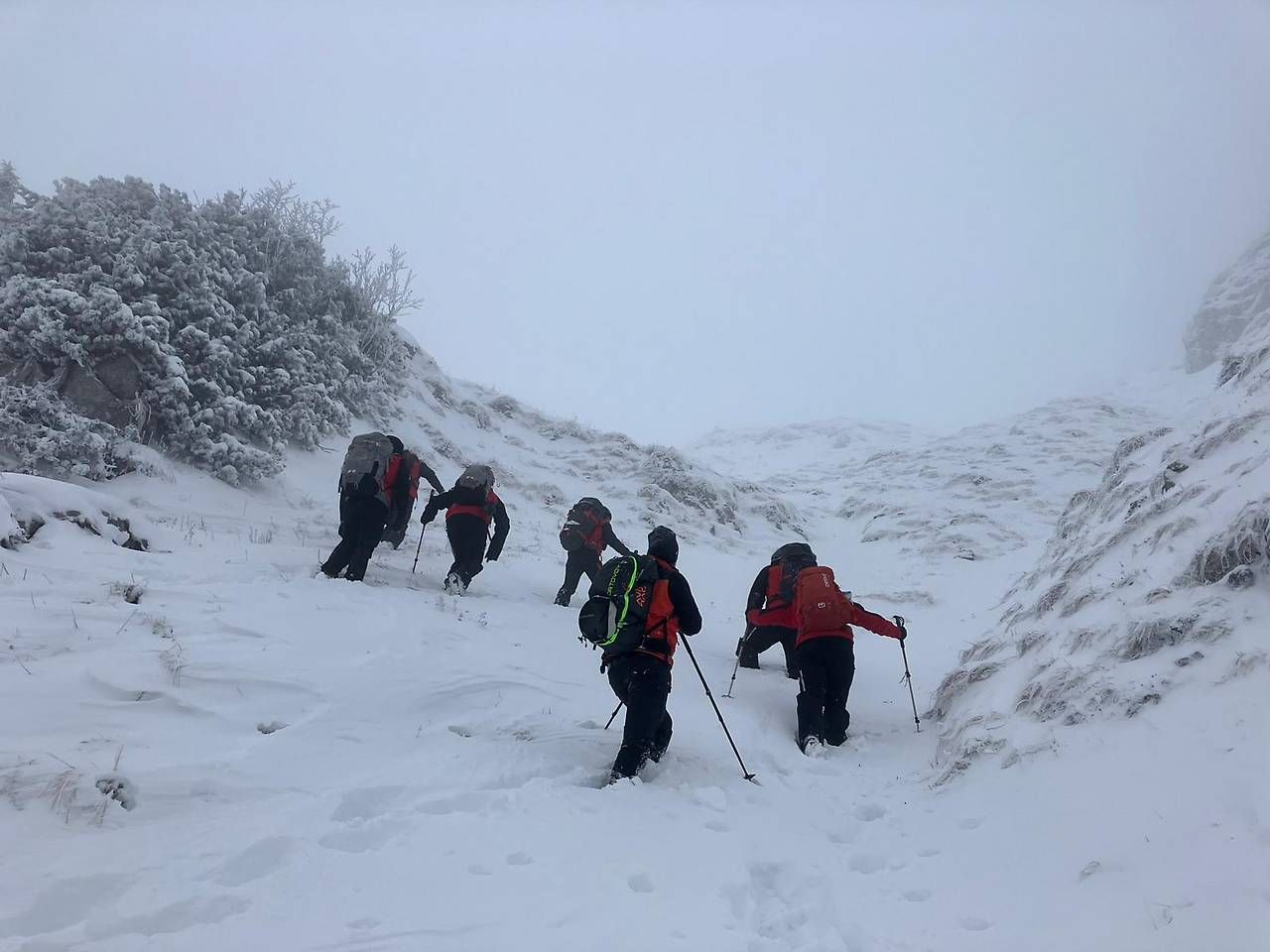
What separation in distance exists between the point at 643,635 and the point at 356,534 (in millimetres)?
5056

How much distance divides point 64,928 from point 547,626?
20.8 ft

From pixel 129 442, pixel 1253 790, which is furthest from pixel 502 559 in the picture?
pixel 1253 790

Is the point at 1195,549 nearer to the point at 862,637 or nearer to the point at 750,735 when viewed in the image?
the point at 750,735

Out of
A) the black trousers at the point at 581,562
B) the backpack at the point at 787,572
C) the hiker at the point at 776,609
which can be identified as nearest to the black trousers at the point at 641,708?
the hiker at the point at 776,609

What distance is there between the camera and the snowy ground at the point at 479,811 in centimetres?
332

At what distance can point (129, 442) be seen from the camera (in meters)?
11.6

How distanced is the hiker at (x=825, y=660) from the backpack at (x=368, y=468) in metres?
5.58

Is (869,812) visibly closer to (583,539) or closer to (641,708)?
(641,708)

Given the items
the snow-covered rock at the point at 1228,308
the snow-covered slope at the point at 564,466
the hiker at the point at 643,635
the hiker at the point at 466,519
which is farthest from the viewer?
the snow-covered rock at the point at 1228,308

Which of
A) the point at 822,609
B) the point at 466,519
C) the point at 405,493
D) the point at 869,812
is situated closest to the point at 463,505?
the point at 466,519

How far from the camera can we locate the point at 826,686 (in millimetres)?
7523

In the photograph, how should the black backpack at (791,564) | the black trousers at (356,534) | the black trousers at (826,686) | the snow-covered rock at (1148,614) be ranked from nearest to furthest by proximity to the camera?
the snow-covered rock at (1148,614) < the black trousers at (826,686) < the black trousers at (356,534) < the black backpack at (791,564)

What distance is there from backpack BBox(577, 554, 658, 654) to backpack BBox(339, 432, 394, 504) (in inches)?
181

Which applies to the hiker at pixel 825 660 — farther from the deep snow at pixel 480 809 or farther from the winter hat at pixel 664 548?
the winter hat at pixel 664 548
